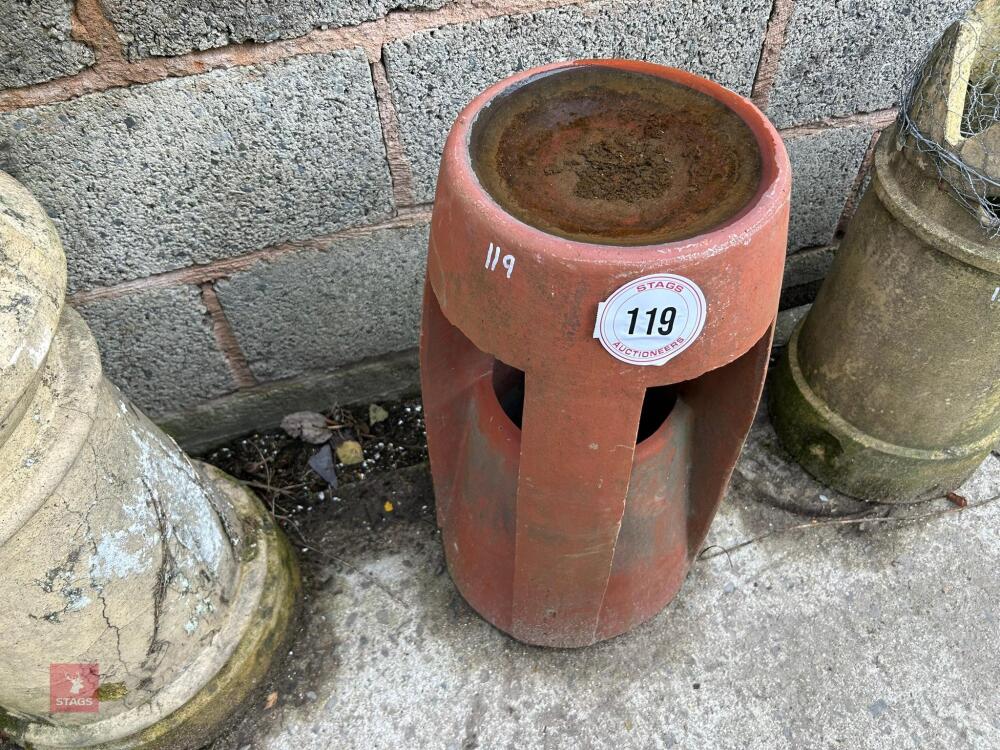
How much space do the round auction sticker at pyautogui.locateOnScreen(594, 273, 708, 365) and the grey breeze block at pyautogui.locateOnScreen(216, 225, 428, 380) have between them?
1119 millimetres

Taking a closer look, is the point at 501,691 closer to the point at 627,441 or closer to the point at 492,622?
the point at 492,622

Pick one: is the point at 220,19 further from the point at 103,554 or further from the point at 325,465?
the point at 325,465

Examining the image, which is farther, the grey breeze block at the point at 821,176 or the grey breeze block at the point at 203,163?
the grey breeze block at the point at 821,176

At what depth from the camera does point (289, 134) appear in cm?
173

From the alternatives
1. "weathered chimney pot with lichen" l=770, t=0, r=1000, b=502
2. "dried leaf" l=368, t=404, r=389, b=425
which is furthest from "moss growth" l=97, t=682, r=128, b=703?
"weathered chimney pot with lichen" l=770, t=0, r=1000, b=502

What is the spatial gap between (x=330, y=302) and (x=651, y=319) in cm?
133

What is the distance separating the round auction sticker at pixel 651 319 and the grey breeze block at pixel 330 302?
1.12 meters

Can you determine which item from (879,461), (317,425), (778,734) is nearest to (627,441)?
(778,734)

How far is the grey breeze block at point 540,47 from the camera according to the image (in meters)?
1.71

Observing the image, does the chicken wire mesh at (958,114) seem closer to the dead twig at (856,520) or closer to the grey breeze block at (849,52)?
the grey breeze block at (849,52)

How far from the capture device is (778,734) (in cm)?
183

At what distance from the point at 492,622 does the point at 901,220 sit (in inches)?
57.2

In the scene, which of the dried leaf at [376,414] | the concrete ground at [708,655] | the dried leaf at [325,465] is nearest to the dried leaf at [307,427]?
the dried leaf at [325,465]

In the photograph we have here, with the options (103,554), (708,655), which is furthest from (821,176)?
(103,554)
